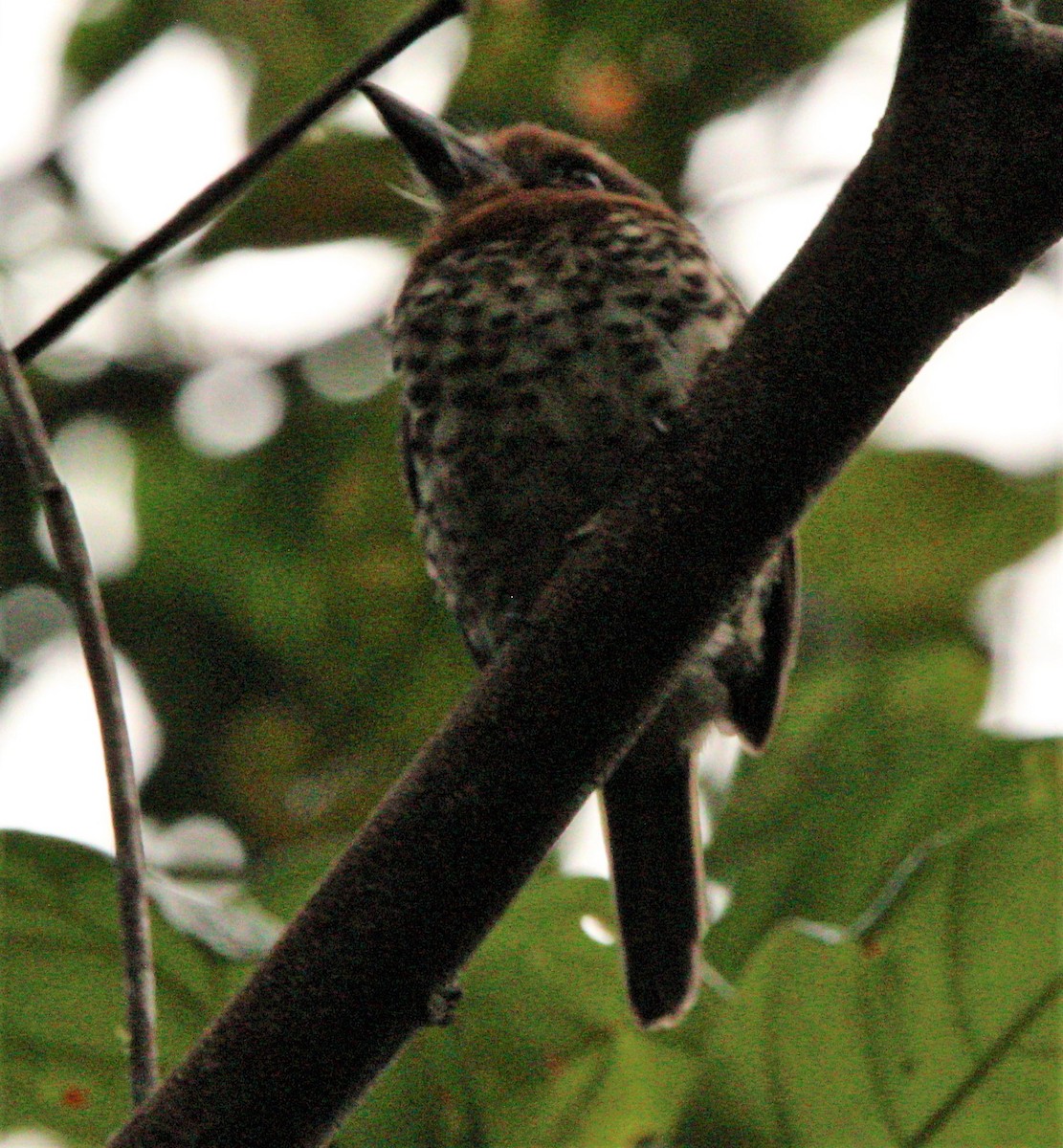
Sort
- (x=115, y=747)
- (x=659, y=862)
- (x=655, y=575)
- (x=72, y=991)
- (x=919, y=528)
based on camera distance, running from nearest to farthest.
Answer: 1. (x=655, y=575)
2. (x=115, y=747)
3. (x=72, y=991)
4. (x=659, y=862)
5. (x=919, y=528)

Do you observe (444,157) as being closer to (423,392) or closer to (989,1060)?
(423,392)

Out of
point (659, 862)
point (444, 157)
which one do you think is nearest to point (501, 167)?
point (444, 157)

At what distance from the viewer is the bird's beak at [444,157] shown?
2531mm

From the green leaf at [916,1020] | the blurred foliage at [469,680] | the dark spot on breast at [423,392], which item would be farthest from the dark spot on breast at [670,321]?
the green leaf at [916,1020]

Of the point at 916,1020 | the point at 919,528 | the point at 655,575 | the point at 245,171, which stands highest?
the point at 245,171

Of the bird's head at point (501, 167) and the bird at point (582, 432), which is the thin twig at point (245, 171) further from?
the bird's head at point (501, 167)

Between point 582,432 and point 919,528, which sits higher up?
point 582,432

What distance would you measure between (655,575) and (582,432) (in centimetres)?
79

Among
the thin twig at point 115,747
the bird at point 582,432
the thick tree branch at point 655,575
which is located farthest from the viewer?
the bird at point 582,432

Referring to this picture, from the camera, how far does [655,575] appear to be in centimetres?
125

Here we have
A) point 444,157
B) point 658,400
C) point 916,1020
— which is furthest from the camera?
point 444,157

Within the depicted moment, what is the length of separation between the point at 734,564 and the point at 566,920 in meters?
0.62

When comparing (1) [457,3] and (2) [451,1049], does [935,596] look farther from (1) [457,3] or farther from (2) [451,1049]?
(1) [457,3]

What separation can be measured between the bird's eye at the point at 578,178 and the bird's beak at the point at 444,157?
86 millimetres
